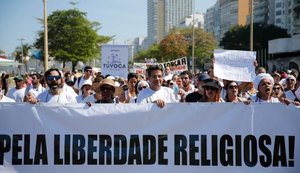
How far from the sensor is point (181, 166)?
17.5ft

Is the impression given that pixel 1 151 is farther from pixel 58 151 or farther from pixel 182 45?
pixel 182 45

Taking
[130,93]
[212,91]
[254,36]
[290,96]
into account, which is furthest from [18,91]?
[254,36]

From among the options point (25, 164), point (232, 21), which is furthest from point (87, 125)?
point (232, 21)

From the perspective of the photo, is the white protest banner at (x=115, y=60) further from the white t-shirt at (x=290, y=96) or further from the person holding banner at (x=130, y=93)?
the white t-shirt at (x=290, y=96)

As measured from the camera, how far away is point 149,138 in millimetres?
5434

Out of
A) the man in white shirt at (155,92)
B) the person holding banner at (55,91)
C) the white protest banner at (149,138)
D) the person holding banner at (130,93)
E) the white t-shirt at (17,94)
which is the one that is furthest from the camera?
the white t-shirt at (17,94)

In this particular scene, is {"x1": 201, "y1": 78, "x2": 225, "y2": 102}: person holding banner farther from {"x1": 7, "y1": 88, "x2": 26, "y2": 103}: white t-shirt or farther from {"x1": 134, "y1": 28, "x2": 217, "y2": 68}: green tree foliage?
{"x1": 134, "y1": 28, "x2": 217, "y2": 68}: green tree foliage

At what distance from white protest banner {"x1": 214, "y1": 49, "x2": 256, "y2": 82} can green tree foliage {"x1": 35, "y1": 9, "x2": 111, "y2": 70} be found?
48.4m

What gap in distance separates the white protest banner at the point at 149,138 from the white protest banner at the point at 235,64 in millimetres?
A: 969

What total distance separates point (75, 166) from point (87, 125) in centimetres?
47

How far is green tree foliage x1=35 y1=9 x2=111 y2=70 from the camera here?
178ft

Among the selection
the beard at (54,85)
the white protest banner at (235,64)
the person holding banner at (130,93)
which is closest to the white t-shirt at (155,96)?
the white protest banner at (235,64)

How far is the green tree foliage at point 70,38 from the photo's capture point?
178 feet

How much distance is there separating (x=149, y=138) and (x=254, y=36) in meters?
70.9
